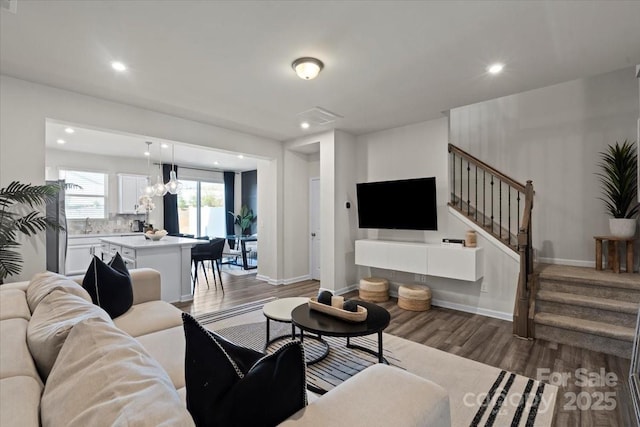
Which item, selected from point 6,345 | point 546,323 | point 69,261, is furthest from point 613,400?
point 69,261

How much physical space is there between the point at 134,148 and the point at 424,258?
6.07 m

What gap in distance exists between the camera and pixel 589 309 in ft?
10.1

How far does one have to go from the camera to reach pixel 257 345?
3.04 m

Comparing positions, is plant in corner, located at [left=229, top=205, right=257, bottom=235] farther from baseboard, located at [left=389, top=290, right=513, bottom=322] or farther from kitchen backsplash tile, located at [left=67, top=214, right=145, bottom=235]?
baseboard, located at [left=389, top=290, right=513, bottom=322]

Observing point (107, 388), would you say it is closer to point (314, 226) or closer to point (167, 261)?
point (167, 261)

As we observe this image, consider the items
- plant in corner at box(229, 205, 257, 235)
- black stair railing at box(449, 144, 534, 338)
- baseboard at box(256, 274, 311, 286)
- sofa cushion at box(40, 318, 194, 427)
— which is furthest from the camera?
plant in corner at box(229, 205, 257, 235)

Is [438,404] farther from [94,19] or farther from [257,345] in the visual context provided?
[94,19]

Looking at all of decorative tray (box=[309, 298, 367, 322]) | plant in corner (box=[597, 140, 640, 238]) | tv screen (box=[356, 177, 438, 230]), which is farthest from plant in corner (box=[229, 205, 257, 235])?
plant in corner (box=[597, 140, 640, 238])

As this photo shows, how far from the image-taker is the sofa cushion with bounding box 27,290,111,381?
1.12 metres

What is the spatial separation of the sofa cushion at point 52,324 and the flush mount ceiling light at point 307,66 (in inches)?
91.7

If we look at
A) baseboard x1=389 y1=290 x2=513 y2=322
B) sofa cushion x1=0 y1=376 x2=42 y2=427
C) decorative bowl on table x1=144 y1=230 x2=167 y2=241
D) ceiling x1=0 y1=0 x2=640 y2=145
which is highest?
ceiling x1=0 y1=0 x2=640 y2=145

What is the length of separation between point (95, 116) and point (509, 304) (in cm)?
543

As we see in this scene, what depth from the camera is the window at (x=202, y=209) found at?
8.52m

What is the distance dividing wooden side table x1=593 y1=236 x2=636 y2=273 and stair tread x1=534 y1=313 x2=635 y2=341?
0.88 metres
